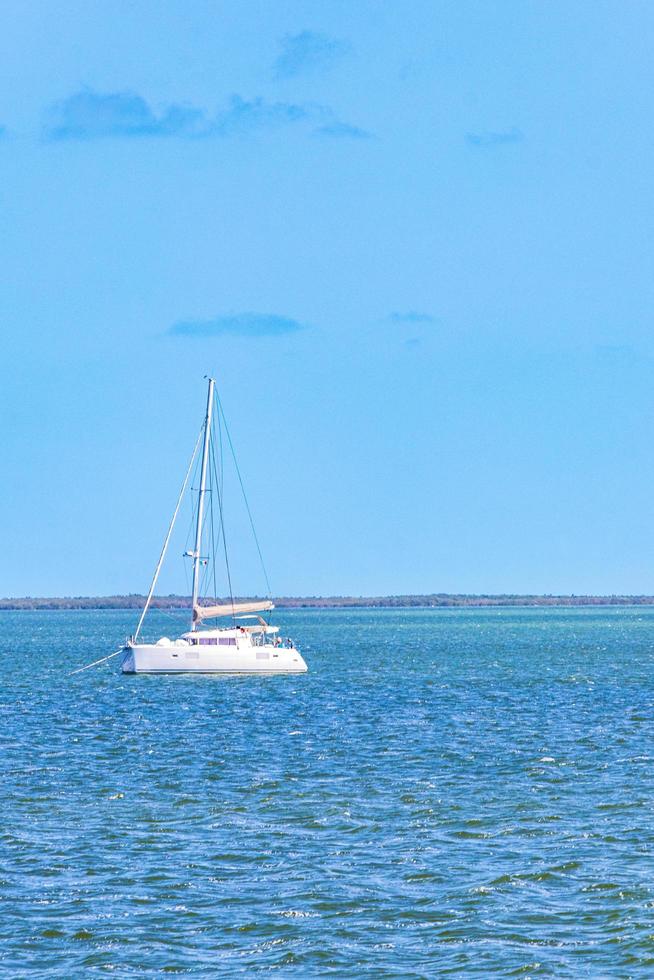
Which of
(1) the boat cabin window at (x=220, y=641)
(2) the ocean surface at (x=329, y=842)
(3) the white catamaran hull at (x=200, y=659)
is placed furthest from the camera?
(1) the boat cabin window at (x=220, y=641)

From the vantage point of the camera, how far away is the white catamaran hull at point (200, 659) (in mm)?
79375

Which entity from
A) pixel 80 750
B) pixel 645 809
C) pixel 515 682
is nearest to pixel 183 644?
pixel 515 682

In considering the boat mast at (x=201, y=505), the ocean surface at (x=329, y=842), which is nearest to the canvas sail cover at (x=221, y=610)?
the boat mast at (x=201, y=505)

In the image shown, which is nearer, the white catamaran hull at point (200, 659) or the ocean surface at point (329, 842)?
the ocean surface at point (329, 842)

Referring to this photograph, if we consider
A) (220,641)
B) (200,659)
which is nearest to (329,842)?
(200,659)

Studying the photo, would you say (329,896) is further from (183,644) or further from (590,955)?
(183,644)

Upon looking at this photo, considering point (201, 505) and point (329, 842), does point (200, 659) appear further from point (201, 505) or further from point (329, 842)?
point (329, 842)

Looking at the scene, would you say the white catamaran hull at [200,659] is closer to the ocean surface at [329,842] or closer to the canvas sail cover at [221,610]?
the canvas sail cover at [221,610]

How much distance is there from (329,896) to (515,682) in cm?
5278

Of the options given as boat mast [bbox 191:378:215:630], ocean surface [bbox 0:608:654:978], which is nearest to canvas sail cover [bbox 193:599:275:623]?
boat mast [bbox 191:378:215:630]

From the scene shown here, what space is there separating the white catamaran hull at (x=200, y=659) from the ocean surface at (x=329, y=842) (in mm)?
20932

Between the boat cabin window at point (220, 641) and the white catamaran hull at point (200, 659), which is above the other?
the boat cabin window at point (220, 641)

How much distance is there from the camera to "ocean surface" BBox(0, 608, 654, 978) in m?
20.8

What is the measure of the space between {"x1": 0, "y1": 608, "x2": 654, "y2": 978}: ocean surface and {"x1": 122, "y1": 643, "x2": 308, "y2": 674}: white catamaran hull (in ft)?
68.7
